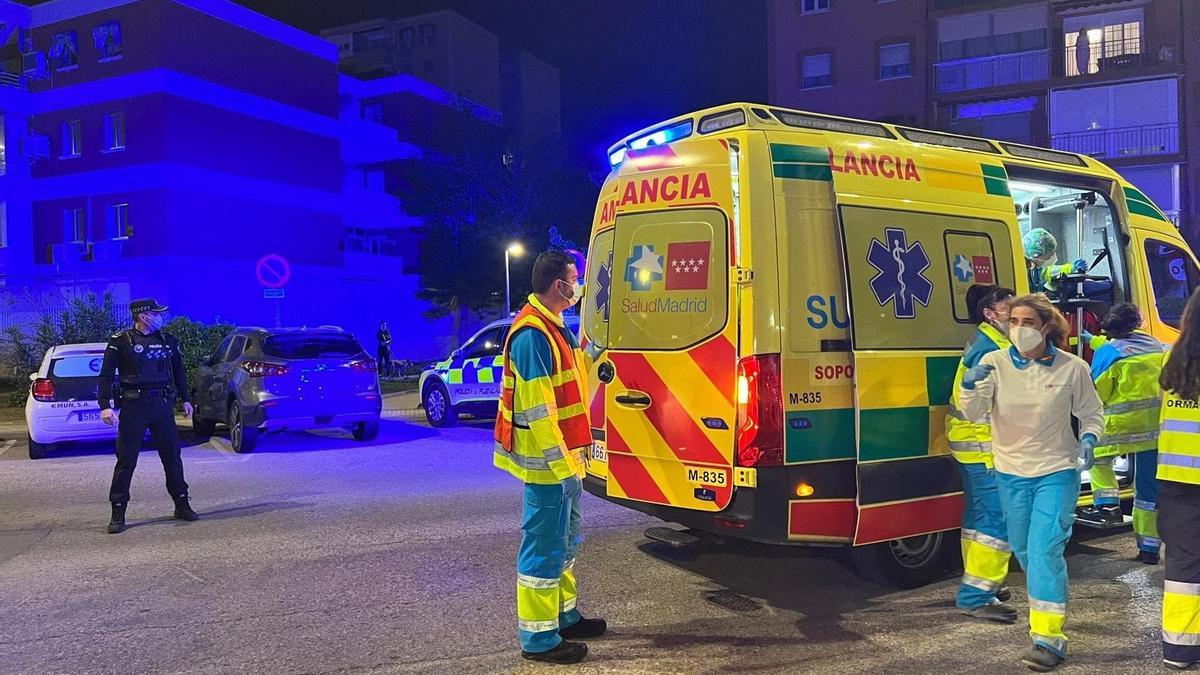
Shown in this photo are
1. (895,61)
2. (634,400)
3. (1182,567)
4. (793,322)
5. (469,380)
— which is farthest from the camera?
(895,61)

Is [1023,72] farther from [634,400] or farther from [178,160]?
[634,400]

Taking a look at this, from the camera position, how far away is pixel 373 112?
37156 millimetres

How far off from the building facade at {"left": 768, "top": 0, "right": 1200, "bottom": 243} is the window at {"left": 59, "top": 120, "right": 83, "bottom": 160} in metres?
23.9

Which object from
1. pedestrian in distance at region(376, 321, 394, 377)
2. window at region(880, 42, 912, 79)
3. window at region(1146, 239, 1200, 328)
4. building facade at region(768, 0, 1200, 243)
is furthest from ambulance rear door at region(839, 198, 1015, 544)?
window at region(880, 42, 912, 79)

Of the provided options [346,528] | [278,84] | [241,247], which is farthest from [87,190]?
[346,528]

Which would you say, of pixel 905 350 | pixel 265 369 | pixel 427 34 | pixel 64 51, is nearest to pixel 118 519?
pixel 265 369

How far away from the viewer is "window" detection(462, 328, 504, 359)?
1249 cm

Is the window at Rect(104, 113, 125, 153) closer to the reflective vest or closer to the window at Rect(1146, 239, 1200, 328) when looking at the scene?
the window at Rect(1146, 239, 1200, 328)

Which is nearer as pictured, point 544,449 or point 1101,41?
point 544,449

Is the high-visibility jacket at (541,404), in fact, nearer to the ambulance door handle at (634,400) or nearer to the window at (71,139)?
the ambulance door handle at (634,400)

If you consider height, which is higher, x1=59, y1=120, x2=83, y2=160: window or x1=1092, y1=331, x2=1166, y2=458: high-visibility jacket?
x1=59, y1=120, x2=83, y2=160: window

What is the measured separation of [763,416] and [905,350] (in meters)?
1.00

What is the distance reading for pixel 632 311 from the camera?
5.18m

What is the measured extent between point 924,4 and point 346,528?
30.4 m
